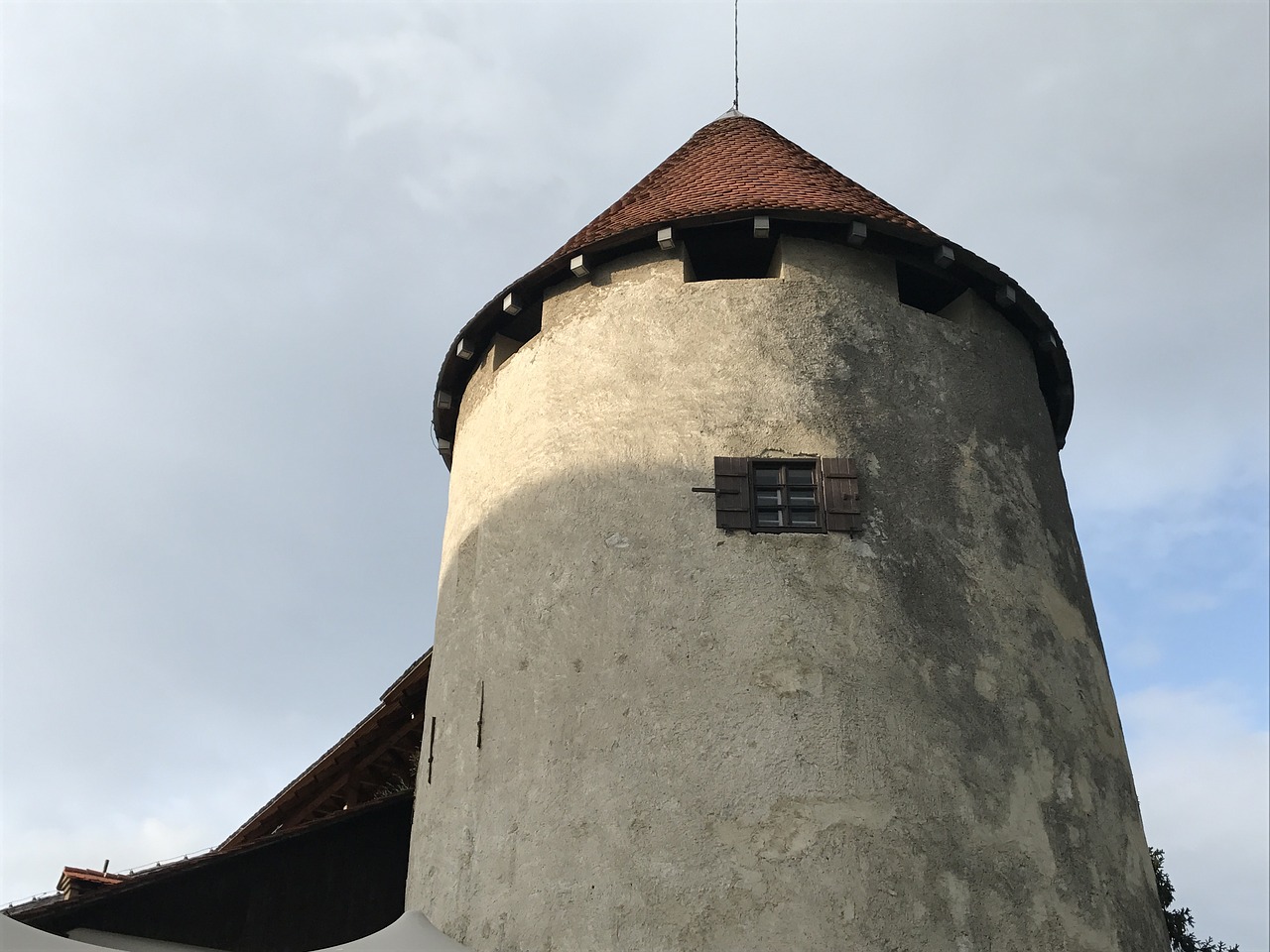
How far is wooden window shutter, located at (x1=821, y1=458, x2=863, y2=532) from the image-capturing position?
8086 mm

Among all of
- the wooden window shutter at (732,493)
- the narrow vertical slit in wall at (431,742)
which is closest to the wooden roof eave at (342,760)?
the narrow vertical slit in wall at (431,742)

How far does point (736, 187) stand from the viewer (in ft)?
32.9

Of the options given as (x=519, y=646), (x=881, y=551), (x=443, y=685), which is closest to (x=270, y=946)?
(x=443, y=685)

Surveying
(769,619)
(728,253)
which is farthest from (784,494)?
(728,253)

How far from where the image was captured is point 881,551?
8.04 m

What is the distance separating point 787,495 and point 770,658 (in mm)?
1297

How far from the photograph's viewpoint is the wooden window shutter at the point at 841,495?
26.5 feet

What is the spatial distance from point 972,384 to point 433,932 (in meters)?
5.75

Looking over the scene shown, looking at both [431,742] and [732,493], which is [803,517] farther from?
[431,742]

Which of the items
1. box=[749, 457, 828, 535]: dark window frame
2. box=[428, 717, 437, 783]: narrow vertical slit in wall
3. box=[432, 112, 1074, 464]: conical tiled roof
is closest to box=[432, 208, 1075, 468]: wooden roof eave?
box=[432, 112, 1074, 464]: conical tiled roof

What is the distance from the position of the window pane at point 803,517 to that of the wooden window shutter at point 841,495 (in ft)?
0.35

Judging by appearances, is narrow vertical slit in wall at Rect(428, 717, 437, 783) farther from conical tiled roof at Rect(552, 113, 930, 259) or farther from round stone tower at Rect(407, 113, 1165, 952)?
conical tiled roof at Rect(552, 113, 930, 259)

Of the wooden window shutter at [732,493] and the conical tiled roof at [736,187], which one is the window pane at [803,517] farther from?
the conical tiled roof at [736,187]

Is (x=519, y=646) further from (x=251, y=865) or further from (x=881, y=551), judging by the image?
(x=251, y=865)
